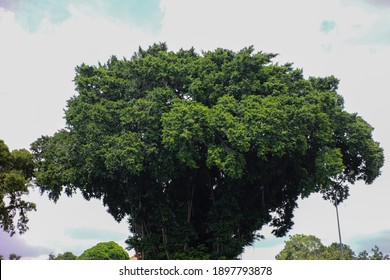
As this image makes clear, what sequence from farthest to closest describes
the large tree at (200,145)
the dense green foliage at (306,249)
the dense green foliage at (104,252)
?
the dense green foliage at (306,249)
the dense green foliage at (104,252)
the large tree at (200,145)

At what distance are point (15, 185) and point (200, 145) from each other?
11.2 m

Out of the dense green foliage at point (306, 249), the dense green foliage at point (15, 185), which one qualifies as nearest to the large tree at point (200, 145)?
the dense green foliage at point (15, 185)

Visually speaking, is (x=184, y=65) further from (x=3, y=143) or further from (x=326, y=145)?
(x=3, y=143)

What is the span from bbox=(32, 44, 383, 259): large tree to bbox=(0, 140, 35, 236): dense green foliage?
96 cm

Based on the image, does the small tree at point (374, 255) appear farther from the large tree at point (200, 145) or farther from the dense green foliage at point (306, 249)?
the large tree at point (200, 145)

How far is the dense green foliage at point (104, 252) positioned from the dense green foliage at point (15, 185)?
587 cm

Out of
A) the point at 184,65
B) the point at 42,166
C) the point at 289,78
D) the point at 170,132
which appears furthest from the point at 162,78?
the point at 42,166

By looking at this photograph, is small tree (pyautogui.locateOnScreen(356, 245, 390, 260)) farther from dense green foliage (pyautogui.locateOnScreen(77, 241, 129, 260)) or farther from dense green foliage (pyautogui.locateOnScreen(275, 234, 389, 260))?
dense green foliage (pyautogui.locateOnScreen(77, 241, 129, 260))

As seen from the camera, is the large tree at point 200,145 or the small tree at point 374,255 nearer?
the large tree at point 200,145

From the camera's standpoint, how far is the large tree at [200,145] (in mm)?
22953

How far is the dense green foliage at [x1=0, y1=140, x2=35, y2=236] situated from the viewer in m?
28.7

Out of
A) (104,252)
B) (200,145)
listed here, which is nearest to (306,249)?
(104,252)

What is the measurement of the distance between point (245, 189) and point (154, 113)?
7320mm

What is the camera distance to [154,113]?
77.8ft
